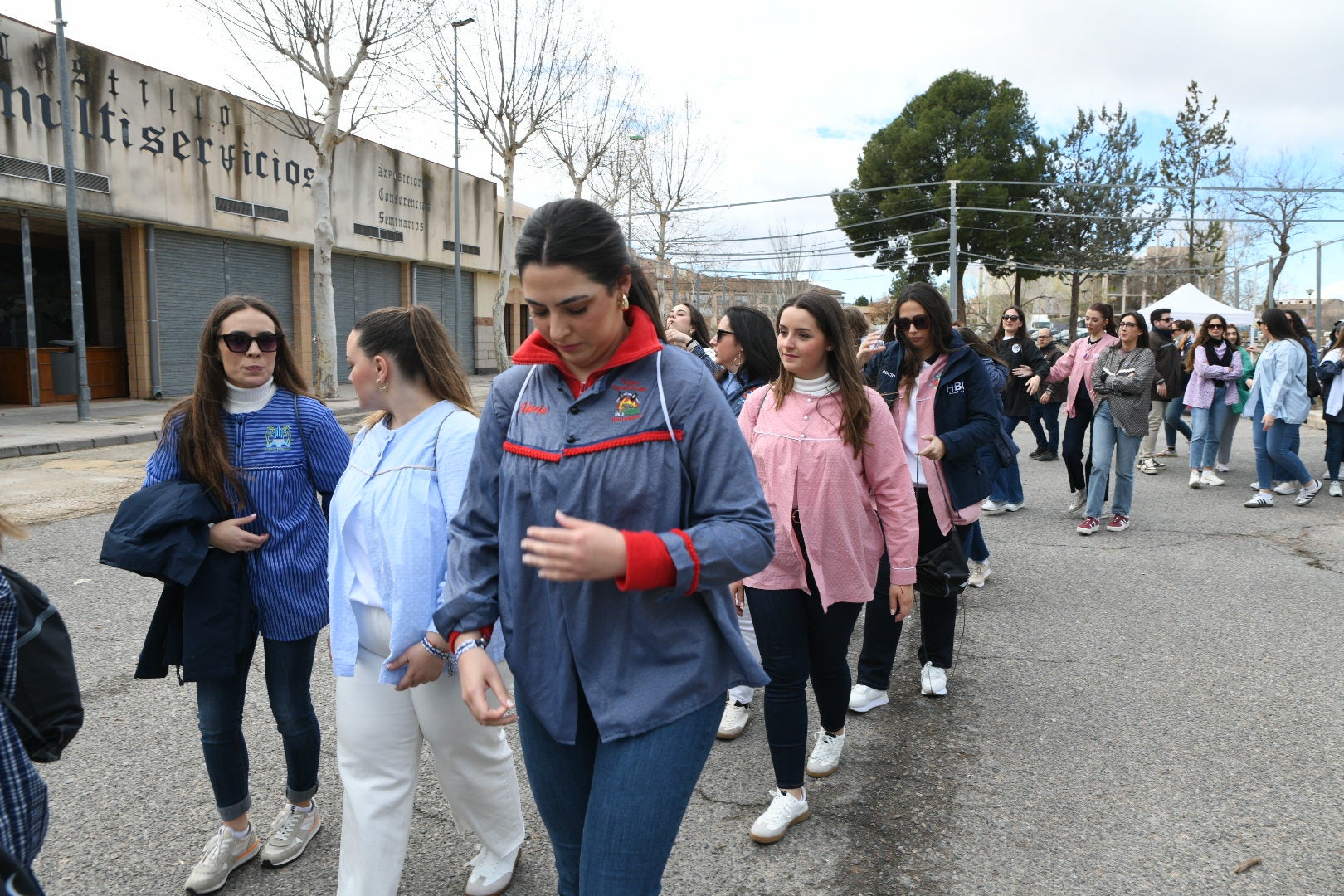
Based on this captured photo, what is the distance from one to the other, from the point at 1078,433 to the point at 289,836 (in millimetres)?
7238

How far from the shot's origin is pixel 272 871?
9.43ft

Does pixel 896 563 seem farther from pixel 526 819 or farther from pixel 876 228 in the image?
pixel 876 228

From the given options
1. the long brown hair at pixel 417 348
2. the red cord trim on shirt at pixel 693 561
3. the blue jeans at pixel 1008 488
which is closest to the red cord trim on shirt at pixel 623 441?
the red cord trim on shirt at pixel 693 561

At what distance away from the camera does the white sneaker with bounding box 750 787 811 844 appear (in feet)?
10.1

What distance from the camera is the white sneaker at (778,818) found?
307 centimetres

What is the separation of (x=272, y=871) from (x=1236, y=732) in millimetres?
3662

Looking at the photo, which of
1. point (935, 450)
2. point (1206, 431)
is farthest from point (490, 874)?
point (1206, 431)

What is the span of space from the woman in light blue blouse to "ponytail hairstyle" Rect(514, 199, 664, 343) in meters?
0.75

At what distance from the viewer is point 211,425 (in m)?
2.85

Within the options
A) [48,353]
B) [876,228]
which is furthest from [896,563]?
[876,228]

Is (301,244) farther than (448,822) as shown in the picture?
Yes

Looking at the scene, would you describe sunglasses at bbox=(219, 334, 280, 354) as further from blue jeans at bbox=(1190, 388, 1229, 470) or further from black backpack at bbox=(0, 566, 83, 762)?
blue jeans at bbox=(1190, 388, 1229, 470)

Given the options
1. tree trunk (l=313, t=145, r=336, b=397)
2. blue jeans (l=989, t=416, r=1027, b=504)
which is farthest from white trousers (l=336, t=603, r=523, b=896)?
tree trunk (l=313, t=145, r=336, b=397)

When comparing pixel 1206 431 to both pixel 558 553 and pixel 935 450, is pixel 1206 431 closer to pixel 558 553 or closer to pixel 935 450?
pixel 935 450
